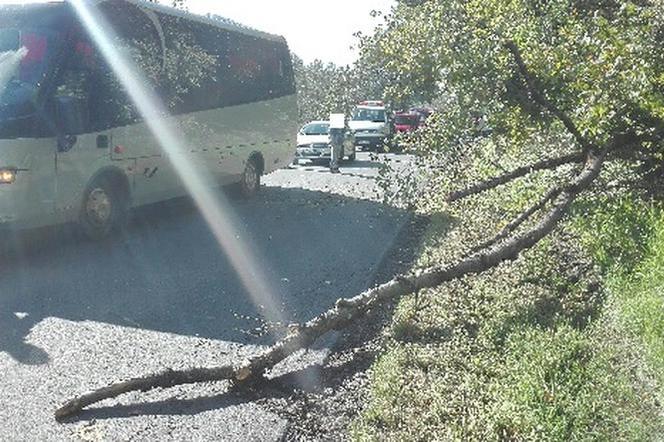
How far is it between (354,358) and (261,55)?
10.4 meters

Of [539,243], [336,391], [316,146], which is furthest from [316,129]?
[336,391]

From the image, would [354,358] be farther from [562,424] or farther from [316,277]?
[316,277]

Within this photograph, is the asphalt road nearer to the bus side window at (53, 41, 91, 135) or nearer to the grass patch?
the grass patch

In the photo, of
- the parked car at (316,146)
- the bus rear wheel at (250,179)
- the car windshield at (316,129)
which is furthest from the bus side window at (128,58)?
the car windshield at (316,129)

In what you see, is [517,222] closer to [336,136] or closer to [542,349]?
[542,349]

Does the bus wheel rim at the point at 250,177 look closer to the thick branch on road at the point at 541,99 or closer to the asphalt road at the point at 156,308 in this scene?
the asphalt road at the point at 156,308

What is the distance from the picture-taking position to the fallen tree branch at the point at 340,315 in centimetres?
456

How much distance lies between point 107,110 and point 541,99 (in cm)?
546

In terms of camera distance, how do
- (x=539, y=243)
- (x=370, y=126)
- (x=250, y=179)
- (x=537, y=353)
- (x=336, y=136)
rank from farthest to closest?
(x=370, y=126) < (x=336, y=136) < (x=250, y=179) < (x=539, y=243) < (x=537, y=353)

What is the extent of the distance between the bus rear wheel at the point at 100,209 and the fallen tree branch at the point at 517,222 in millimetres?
5241

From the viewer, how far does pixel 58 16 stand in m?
8.74

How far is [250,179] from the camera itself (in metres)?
14.8

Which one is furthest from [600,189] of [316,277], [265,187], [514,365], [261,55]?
[265,187]

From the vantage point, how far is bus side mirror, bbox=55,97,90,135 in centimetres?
848
